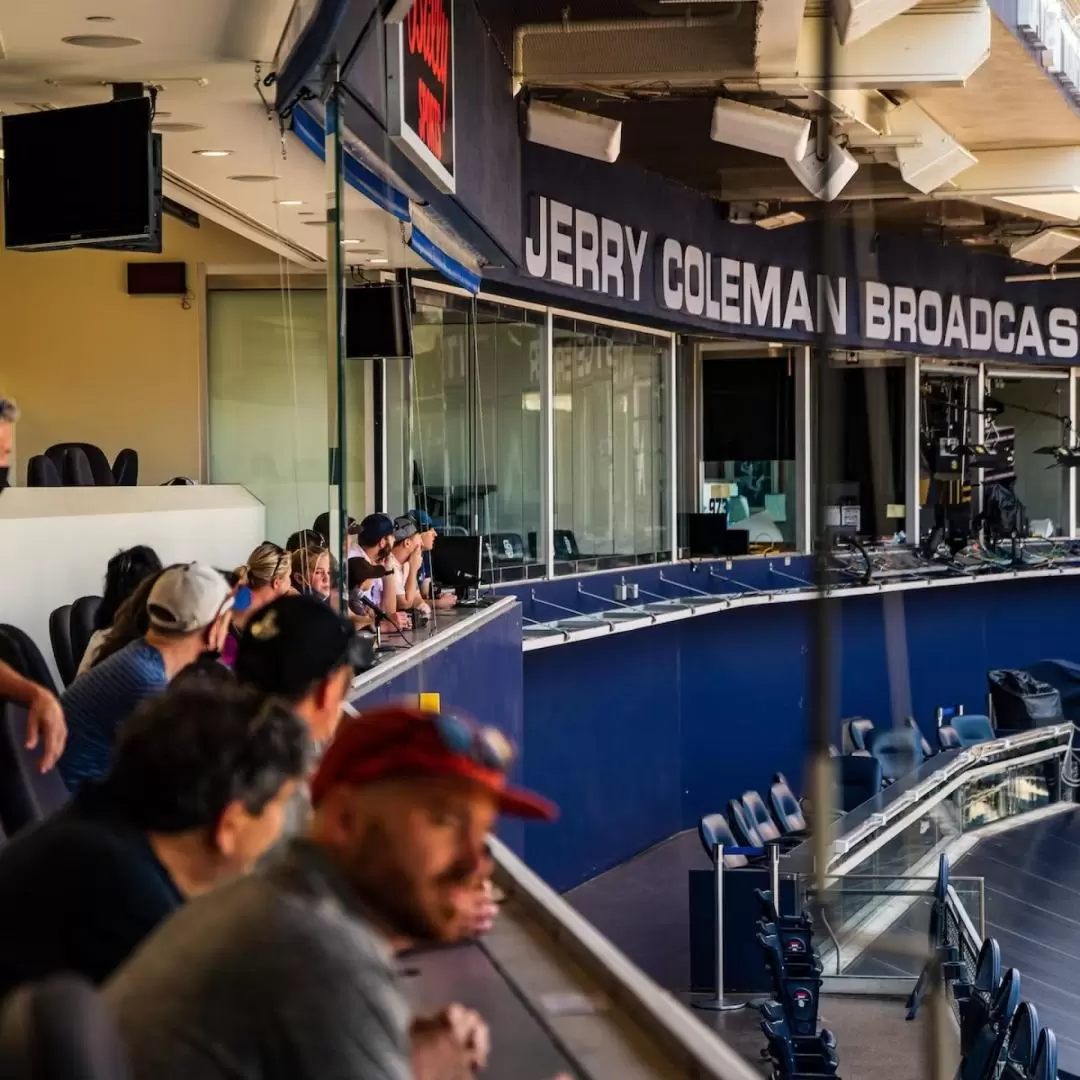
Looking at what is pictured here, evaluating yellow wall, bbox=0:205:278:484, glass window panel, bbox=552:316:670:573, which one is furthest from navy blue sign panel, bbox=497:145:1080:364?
yellow wall, bbox=0:205:278:484

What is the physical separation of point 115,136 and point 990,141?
8891mm

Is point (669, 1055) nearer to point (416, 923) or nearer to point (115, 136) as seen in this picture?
point (416, 923)

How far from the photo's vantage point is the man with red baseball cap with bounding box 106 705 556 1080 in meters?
1.24

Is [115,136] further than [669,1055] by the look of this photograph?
Yes

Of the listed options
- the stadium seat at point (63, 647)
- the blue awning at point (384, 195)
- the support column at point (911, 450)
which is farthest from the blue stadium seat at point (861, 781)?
the stadium seat at point (63, 647)

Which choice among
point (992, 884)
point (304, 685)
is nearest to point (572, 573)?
point (992, 884)

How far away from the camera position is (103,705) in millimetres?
3066

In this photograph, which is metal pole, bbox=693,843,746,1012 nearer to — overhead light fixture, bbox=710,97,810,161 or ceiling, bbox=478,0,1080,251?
ceiling, bbox=478,0,1080,251

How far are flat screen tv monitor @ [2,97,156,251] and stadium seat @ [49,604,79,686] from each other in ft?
3.62

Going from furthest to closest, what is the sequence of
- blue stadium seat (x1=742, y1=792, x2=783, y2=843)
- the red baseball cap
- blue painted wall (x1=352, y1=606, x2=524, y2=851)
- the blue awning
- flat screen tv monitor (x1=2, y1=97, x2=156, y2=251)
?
blue stadium seat (x1=742, y1=792, x2=783, y2=843) → blue painted wall (x1=352, y1=606, x2=524, y2=851) → the blue awning → flat screen tv monitor (x1=2, y1=97, x2=156, y2=251) → the red baseball cap

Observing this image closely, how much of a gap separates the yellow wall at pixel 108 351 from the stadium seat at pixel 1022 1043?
5960 mm

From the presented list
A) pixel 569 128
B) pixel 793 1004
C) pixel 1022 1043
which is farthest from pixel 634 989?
pixel 569 128

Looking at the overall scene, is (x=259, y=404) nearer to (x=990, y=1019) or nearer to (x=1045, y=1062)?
(x=990, y=1019)

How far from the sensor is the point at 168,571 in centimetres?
331
